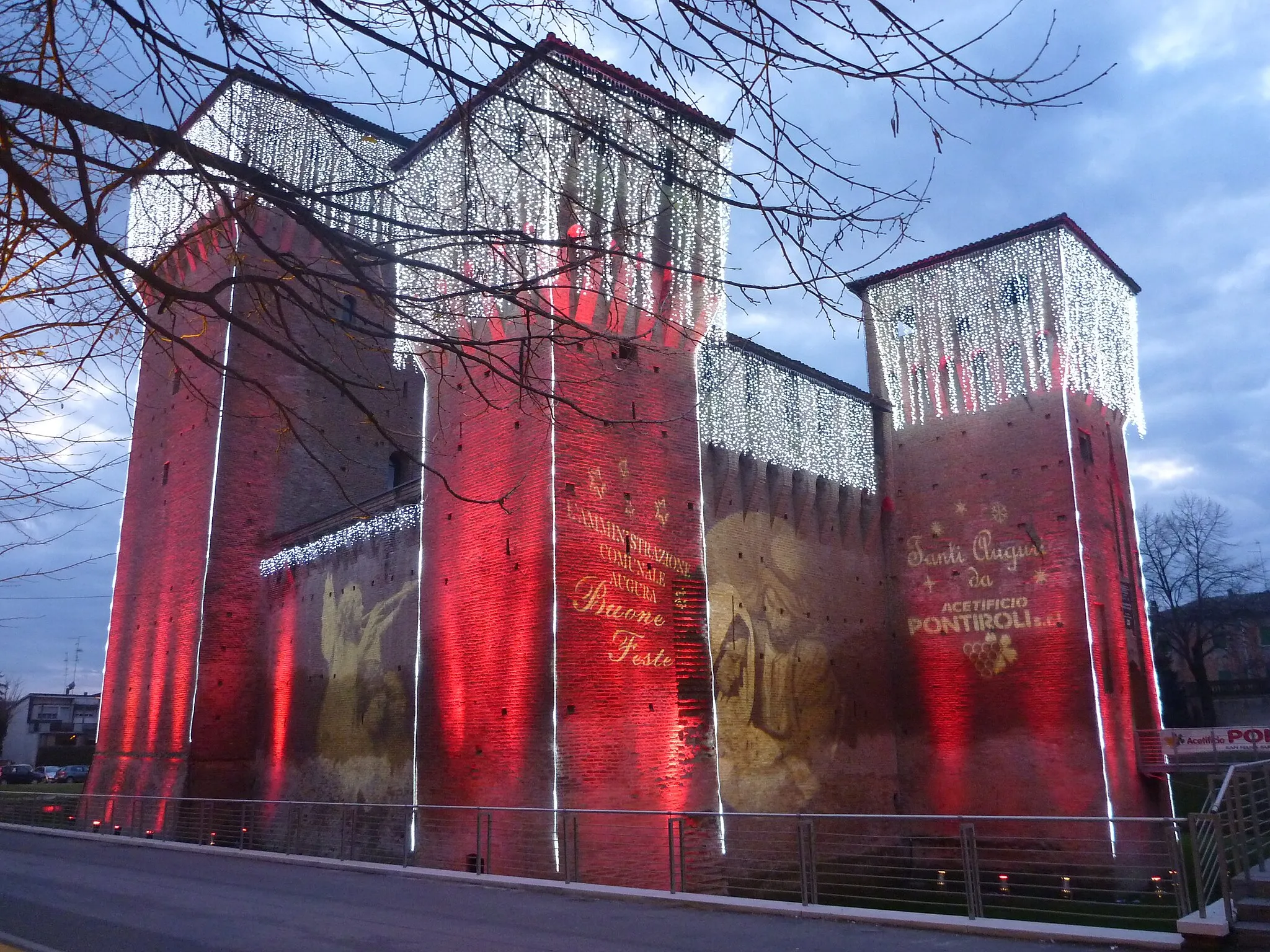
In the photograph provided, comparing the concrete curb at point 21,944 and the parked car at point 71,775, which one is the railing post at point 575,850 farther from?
the parked car at point 71,775

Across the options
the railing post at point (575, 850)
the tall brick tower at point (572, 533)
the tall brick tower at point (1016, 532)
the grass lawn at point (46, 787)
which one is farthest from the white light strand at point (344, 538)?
the grass lawn at point (46, 787)

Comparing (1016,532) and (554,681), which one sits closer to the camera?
(554,681)

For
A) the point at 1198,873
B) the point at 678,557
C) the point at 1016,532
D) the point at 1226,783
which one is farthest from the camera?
the point at 1016,532

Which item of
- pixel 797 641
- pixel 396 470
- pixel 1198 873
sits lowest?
pixel 1198 873

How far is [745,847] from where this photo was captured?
51.8 feet

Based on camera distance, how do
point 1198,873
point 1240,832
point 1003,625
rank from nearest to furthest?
point 1198,873
point 1240,832
point 1003,625

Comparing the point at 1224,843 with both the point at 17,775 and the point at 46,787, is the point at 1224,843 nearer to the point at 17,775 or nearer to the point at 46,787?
the point at 46,787

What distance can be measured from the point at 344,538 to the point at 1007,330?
13.6m

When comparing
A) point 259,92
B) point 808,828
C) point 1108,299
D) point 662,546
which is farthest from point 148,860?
point 1108,299

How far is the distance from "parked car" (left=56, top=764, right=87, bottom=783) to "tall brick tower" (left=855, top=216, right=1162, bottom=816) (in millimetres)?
37935

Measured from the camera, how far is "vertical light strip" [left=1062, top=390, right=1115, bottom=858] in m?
17.5

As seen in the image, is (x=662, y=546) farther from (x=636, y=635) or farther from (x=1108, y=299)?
(x=1108, y=299)

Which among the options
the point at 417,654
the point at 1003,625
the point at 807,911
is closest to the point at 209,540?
the point at 417,654

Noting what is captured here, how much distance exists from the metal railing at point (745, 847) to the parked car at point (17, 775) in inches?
958
